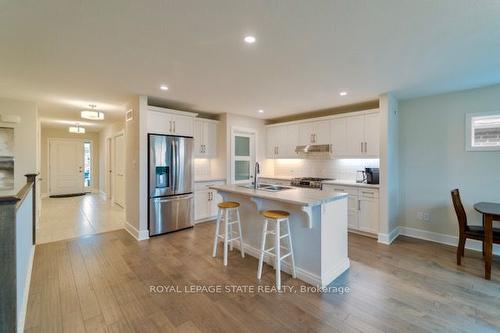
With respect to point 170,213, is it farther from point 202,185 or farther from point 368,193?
point 368,193

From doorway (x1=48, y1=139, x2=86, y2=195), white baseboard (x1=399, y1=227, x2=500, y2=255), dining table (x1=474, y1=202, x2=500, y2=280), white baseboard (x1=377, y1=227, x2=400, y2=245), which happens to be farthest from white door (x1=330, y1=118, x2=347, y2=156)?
doorway (x1=48, y1=139, x2=86, y2=195)

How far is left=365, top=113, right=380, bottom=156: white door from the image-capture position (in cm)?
409

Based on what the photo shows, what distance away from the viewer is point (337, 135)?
469cm

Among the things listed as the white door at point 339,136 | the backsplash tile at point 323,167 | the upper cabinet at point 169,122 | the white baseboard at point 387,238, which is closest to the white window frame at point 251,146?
the backsplash tile at point 323,167

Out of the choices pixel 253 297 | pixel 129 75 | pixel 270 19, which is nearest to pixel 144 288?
pixel 253 297

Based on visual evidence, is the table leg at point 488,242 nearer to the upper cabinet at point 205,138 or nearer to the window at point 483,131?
the window at point 483,131

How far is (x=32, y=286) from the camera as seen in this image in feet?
8.09

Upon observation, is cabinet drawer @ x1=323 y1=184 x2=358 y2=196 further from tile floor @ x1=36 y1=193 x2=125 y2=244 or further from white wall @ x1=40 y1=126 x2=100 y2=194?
white wall @ x1=40 y1=126 x2=100 y2=194

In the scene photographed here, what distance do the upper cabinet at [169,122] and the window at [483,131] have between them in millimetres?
4741

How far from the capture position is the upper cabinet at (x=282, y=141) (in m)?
5.54

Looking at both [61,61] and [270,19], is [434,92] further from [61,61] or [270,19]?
[61,61]

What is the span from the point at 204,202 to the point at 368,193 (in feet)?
10.7

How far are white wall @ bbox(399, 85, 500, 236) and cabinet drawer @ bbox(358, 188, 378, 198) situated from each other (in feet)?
2.36

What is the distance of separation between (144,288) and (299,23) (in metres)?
2.97
